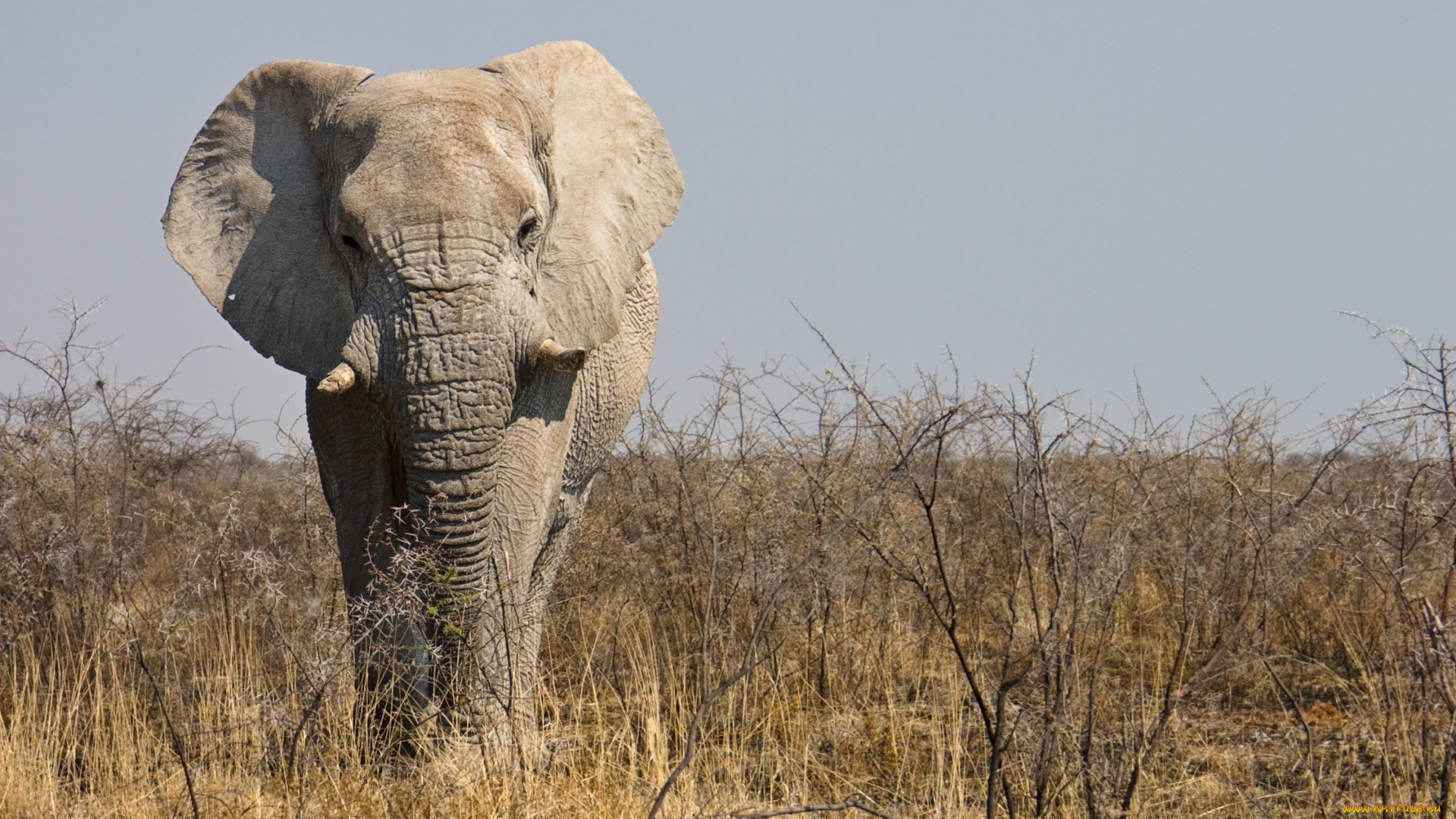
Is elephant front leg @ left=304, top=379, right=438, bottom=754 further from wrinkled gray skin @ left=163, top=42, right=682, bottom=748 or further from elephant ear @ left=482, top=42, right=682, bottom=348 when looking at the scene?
elephant ear @ left=482, top=42, right=682, bottom=348

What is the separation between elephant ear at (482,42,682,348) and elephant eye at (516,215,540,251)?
0.63 ft

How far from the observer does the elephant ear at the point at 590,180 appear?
5137 mm

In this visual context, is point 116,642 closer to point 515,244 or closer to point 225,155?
point 225,155

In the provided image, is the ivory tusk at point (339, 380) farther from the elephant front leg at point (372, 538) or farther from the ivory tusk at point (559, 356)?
the ivory tusk at point (559, 356)

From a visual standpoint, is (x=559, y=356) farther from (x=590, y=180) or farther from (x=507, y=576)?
(x=590, y=180)

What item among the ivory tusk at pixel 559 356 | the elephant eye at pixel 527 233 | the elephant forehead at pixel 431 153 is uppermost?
the elephant forehead at pixel 431 153

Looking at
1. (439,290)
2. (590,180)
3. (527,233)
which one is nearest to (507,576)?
(439,290)

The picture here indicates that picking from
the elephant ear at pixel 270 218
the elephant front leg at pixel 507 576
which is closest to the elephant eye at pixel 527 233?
the elephant front leg at pixel 507 576

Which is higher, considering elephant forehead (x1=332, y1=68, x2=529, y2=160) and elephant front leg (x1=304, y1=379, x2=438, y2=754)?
elephant forehead (x1=332, y1=68, x2=529, y2=160)

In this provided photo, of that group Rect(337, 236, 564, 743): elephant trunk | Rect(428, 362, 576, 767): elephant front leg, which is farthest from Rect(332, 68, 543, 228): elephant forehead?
Rect(428, 362, 576, 767): elephant front leg

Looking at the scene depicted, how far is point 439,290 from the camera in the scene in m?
4.38

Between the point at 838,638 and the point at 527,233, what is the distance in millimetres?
2980

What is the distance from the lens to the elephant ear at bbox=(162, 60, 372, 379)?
497 centimetres

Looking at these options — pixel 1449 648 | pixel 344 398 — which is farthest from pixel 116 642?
pixel 1449 648
